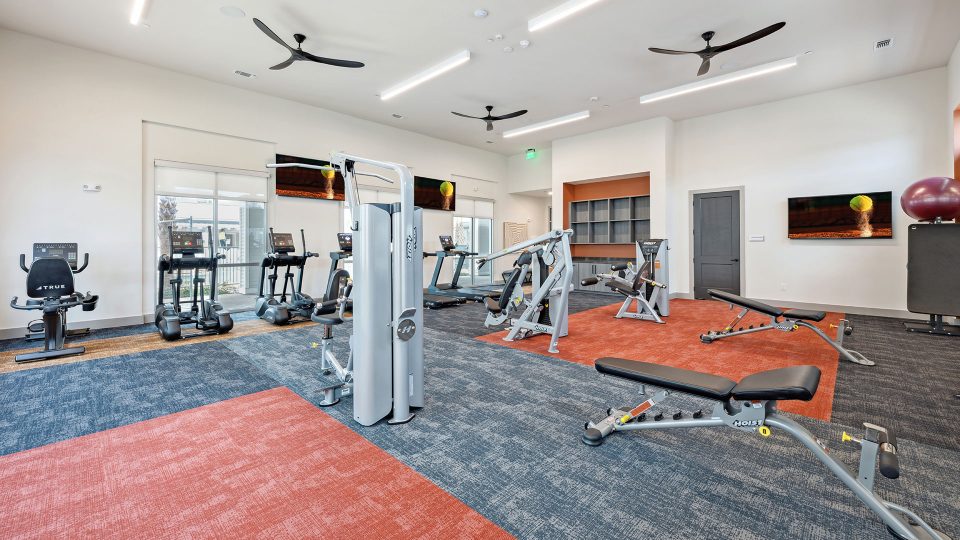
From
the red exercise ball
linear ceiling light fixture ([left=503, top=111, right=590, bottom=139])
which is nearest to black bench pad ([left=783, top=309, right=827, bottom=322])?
the red exercise ball

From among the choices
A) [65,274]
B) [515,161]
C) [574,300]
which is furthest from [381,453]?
[515,161]

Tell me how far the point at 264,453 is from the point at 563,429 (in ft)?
5.59

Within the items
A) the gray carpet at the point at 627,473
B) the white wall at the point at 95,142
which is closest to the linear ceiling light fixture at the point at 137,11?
the white wall at the point at 95,142

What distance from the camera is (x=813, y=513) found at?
67.9 inches

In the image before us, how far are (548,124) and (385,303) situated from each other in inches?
276

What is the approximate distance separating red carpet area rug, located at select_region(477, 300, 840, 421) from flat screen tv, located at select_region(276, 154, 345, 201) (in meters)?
4.64

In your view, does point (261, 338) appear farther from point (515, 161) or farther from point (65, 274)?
point (515, 161)

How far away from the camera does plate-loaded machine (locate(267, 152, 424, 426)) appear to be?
250 centimetres

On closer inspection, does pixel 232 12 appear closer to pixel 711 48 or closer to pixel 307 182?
pixel 307 182

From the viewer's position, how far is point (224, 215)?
6742 millimetres

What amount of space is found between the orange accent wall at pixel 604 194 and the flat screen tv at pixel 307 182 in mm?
5309

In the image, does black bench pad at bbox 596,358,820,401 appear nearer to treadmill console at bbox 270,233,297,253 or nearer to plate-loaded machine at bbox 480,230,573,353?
plate-loaded machine at bbox 480,230,573,353

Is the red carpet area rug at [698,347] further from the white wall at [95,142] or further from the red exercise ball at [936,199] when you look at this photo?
the white wall at [95,142]

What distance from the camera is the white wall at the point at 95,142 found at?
197 inches
